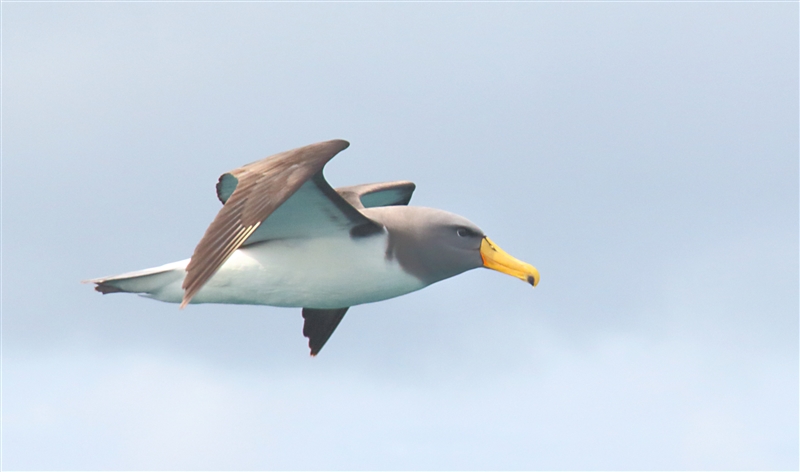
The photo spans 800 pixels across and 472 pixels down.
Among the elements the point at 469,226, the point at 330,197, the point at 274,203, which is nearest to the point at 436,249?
the point at 469,226

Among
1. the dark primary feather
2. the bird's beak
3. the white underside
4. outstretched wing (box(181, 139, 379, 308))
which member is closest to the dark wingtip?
the white underside

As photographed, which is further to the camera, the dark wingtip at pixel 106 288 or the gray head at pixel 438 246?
the dark wingtip at pixel 106 288

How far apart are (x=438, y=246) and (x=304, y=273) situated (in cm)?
175

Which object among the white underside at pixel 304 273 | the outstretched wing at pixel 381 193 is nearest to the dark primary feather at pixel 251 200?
the white underside at pixel 304 273

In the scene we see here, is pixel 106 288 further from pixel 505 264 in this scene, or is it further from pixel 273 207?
pixel 505 264

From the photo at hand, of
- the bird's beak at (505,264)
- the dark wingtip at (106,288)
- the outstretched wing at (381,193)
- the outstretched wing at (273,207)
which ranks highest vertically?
the outstretched wing at (273,207)

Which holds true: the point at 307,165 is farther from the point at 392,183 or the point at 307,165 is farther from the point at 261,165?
the point at 392,183

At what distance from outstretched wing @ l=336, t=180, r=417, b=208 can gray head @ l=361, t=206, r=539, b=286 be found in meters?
2.23

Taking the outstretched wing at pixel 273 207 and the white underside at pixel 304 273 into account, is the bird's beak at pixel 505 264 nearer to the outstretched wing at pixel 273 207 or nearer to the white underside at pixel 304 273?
the white underside at pixel 304 273

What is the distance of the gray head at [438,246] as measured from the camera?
17.9 metres

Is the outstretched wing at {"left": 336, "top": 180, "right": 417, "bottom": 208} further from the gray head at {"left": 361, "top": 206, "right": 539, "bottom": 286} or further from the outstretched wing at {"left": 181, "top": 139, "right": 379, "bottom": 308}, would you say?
the outstretched wing at {"left": 181, "top": 139, "right": 379, "bottom": 308}

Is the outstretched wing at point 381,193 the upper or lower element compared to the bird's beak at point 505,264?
upper

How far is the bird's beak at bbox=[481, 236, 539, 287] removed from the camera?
18141 mm

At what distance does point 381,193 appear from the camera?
21031 mm
